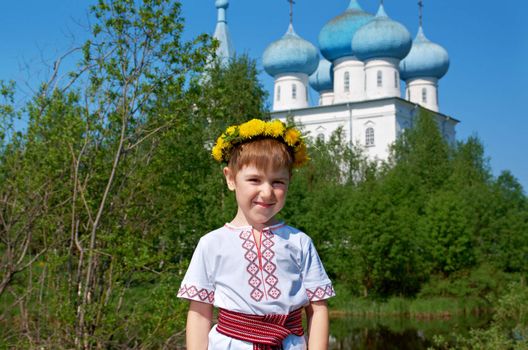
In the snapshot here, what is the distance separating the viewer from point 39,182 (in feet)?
21.5

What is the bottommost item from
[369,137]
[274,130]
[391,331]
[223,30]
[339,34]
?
[391,331]

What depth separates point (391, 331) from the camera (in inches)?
663

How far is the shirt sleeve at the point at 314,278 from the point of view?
2.73 metres

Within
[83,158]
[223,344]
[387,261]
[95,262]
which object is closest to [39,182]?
[83,158]

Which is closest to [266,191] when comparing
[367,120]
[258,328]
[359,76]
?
[258,328]

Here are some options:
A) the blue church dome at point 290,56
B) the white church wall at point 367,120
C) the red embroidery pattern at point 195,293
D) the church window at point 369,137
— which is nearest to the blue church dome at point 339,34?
the blue church dome at point 290,56

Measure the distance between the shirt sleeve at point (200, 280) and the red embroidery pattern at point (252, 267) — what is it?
0.15 meters

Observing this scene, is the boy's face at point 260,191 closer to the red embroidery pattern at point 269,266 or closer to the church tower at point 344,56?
the red embroidery pattern at point 269,266

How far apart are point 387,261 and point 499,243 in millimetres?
3940

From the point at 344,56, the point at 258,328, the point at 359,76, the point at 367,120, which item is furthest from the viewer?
the point at 344,56

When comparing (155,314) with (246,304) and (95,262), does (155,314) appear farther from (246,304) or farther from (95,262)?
(246,304)

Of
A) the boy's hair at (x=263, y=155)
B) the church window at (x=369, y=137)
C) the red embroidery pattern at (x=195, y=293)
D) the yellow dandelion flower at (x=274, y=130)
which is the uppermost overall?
the church window at (x=369, y=137)

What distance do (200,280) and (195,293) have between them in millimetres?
53

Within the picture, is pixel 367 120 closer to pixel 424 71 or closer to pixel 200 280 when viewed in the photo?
pixel 424 71
